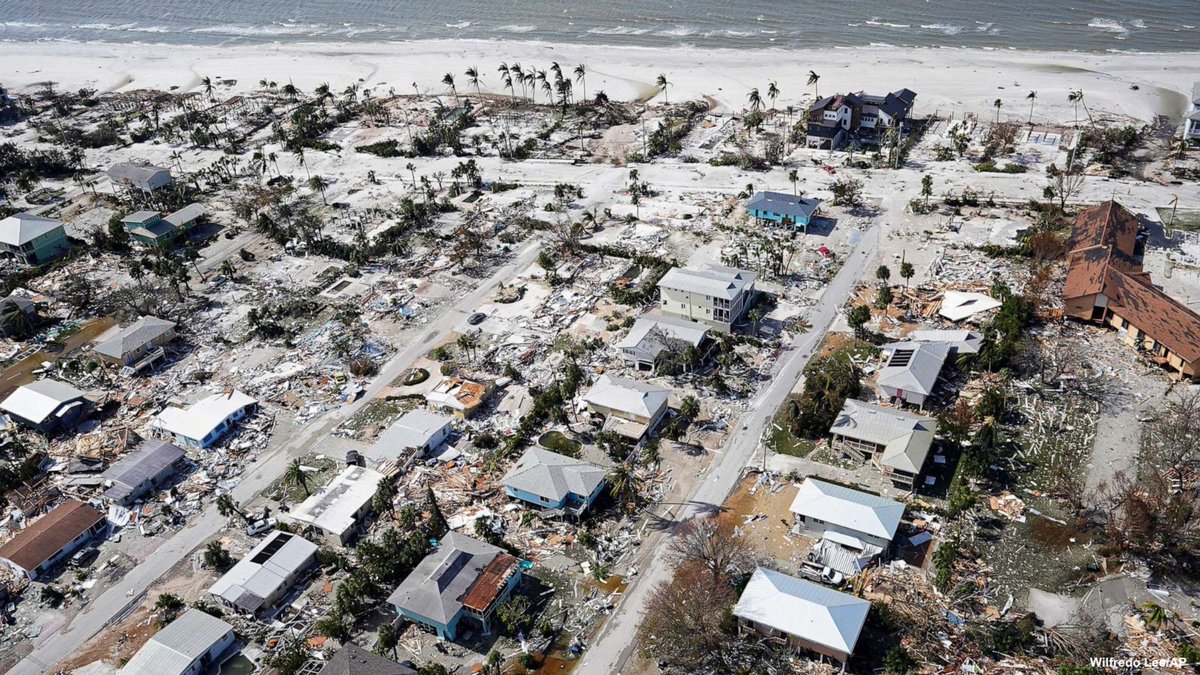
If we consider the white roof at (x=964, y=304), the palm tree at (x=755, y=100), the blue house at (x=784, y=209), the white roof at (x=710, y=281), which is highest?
the palm tree at (x=755, y=100)

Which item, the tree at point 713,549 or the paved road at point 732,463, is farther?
the tree at point 713,549

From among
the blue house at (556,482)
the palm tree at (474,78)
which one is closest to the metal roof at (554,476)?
the blue house at (556,482)

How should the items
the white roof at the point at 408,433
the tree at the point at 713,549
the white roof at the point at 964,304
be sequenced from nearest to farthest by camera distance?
the tree at the point at 713,549 → the white roof at the point at 408,433 → the white roof at the point at 964,304

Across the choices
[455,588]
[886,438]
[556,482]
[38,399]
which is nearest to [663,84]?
[886,438]

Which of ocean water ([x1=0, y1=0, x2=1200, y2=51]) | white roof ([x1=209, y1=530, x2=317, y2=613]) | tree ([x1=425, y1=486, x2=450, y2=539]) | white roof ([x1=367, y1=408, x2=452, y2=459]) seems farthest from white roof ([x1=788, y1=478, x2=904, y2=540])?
ocean water ([x1=0, y1=0, x2=1200, y2=51])

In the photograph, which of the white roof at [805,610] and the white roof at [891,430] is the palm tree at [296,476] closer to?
the white roof at [805,610]

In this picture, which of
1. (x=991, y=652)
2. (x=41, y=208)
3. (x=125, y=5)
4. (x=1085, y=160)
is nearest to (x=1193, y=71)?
(x=1085, y=160)

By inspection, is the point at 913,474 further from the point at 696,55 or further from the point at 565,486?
the point at 696,55

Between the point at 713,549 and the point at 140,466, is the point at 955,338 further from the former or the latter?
the point at 140,466
